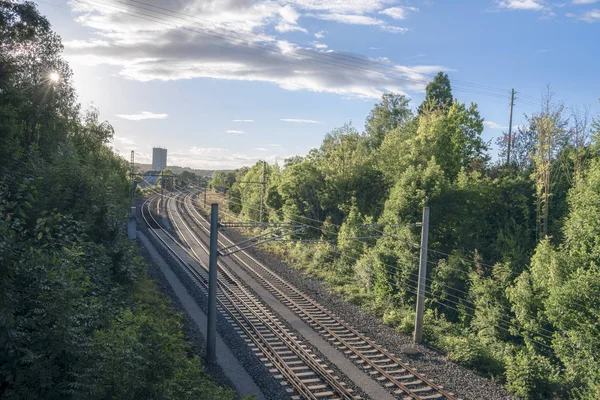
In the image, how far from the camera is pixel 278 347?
15320mm

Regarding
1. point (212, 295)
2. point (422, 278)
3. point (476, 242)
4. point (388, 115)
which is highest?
point (388, 115)

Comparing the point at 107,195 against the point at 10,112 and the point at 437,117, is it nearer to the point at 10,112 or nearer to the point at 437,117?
the point at 10,112

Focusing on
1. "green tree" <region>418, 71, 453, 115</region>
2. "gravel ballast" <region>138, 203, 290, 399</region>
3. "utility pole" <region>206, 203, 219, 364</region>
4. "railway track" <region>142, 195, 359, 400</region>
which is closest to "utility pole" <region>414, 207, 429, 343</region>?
"railway track" <region>142, 195, 359, 400</region>

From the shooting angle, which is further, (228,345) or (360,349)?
(228,345)

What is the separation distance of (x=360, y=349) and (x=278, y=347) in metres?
2.86

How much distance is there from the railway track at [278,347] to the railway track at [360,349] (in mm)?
1200

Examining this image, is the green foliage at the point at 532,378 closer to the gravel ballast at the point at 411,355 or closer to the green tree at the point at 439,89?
the gravel ballast at the point at 411,355

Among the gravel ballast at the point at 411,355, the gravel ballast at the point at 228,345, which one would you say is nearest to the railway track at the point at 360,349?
the gravel ballast at the point at 411,355

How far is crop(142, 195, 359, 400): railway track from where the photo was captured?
12469 mm

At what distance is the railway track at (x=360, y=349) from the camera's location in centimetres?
1259

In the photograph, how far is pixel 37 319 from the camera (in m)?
6.82

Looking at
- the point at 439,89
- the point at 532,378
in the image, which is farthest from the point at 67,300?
the point at 439,89

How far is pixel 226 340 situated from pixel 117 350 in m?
9.05

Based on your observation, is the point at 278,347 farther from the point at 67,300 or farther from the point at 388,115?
the point at 388,115
